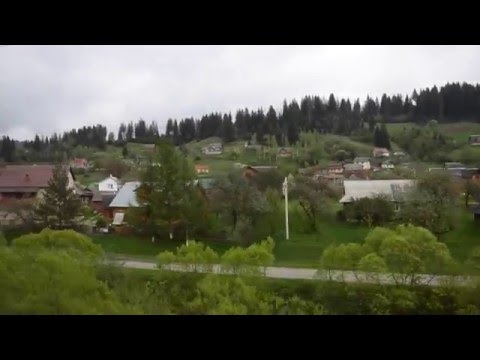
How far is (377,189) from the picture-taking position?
3447mm

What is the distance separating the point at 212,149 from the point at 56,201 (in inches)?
46.6

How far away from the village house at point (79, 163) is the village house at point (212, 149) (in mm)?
865

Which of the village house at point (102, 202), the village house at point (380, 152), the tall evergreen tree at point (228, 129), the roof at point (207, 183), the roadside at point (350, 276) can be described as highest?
the tall evergreen tree at point (228, 129)

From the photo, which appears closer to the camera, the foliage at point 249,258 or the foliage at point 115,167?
the foliage at point 249,258

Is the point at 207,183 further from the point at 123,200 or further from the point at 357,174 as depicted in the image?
the point at 357,174

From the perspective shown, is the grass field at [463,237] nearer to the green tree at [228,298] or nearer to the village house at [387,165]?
the village house at [387,165]

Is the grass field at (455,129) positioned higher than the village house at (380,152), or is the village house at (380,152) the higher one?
the grass field at (455,129)

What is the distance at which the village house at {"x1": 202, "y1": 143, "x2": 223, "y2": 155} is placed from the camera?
3498mm

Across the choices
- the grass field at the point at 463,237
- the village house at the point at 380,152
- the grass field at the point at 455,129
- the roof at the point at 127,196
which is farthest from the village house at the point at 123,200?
the grass field at the point at 463,237

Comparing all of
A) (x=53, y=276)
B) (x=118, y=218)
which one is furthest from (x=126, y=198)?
(x=53, y=276)

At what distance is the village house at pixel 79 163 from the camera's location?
353cm

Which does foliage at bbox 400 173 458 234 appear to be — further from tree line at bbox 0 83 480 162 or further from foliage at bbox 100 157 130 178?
foliage at bbox 100 157 130 178
